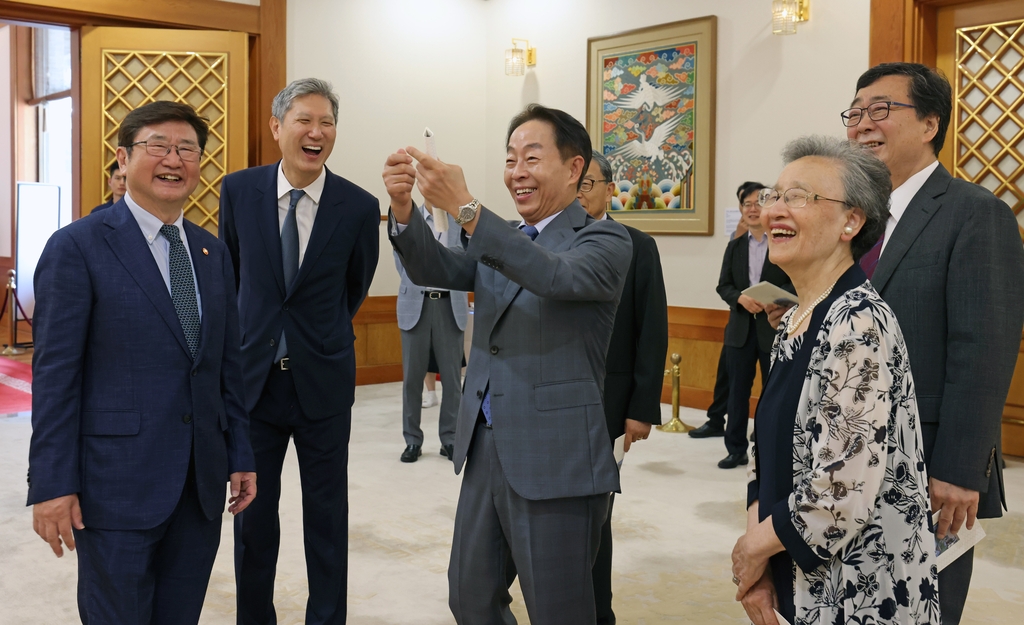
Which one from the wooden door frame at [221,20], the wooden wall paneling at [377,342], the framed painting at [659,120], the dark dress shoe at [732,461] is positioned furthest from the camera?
the wooden wall paneling at [377,342]

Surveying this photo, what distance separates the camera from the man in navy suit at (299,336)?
2.54 m

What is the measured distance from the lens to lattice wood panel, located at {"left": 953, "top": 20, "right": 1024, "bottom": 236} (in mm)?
5109

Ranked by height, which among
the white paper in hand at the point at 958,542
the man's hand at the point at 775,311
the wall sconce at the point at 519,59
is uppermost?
the wall sconce at the point at 519,59

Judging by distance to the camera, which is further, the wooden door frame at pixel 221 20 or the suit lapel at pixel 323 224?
the wooden door frame at pixel 221 20

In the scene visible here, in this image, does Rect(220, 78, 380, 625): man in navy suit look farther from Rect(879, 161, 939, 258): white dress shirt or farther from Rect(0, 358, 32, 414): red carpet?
Rect(0, 358, 32, 414): red carpet

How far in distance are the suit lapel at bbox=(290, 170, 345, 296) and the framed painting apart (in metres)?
4.41

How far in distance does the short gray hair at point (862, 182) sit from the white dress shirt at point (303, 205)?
5.02 feet

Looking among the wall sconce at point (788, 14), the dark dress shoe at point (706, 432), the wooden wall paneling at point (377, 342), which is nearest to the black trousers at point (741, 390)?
the dark dress shoe at point (706, 432)

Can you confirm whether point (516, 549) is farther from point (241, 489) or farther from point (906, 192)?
point (906, 192)

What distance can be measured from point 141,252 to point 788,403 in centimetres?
131

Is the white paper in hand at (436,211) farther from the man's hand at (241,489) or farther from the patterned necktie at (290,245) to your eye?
the patterned necktie at (290,245)

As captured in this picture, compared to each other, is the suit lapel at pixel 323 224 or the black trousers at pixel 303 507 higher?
the suit lapel at pixel 323 224

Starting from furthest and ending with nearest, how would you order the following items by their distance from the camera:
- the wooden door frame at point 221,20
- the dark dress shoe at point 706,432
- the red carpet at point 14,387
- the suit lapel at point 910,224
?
the red carpet at point 14,387, the wooden door frame at point 221,20, the dark dress shoe at point 706,432, the suit lapel at point 910,224

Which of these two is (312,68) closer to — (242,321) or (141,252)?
(242,321)
